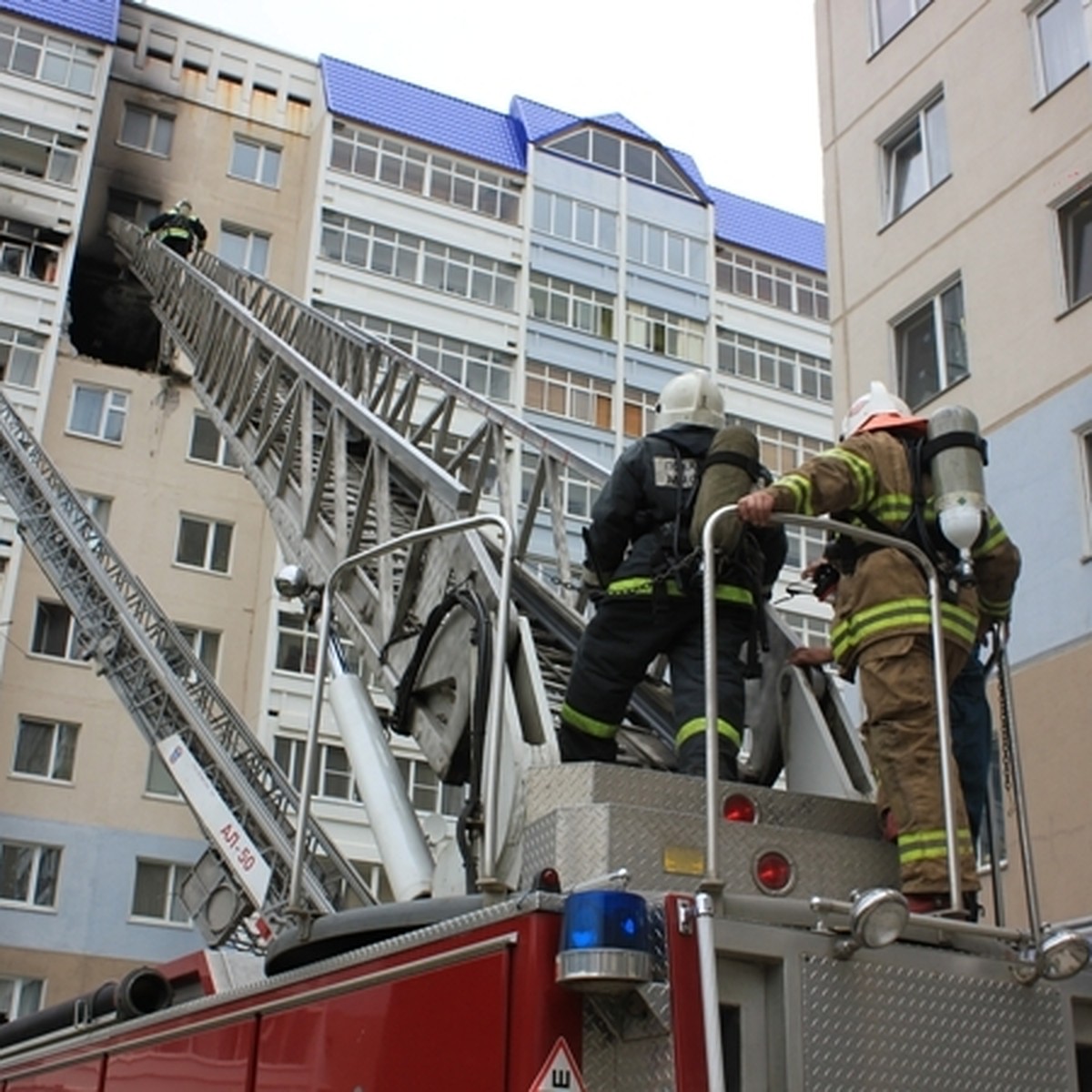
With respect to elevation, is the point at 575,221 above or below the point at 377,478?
above

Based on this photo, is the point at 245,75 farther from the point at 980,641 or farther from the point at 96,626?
the point at 980,641

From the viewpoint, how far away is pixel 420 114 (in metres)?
30.9

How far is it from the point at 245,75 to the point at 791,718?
28.7m

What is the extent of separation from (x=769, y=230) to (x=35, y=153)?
16.1 meters

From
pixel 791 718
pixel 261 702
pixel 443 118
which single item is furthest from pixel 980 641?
pixel 443 118

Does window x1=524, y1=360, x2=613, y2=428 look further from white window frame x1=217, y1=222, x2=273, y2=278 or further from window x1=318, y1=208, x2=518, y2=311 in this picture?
white window frame x1=217, y1=222, x2=273, y2=278

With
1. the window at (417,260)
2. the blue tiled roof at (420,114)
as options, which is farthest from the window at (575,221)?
the window at (417,260)

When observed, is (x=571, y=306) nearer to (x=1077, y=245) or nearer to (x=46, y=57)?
(x=46, y=57)

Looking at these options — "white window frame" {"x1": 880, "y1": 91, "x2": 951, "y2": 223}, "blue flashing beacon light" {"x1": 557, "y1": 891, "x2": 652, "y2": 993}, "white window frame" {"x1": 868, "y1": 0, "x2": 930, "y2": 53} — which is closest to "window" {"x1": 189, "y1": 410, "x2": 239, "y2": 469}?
"white window frame" {"x1": 868, "y1": 0, "x2": 930, "y2": 53}

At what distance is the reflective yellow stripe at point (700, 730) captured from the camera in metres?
3.87

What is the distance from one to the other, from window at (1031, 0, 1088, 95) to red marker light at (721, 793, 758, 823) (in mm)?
10754

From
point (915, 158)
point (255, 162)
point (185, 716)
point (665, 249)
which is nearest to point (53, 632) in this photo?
point (255, 162)

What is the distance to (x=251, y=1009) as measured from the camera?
144 inches

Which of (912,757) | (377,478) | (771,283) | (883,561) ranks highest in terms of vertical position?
(771,283)
